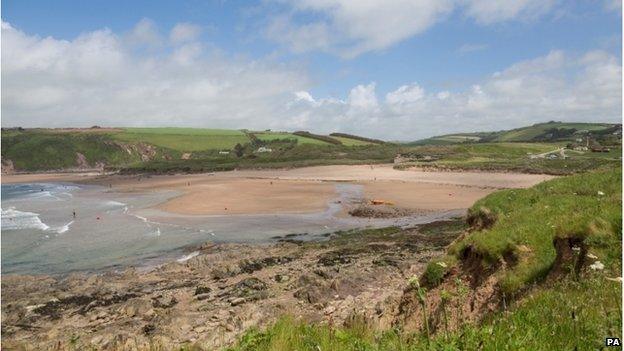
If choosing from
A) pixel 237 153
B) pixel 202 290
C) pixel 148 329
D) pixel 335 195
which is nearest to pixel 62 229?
pixel 202 290

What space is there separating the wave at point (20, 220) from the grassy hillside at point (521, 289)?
41595 millimetres

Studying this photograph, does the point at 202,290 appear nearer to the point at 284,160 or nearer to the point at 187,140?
the point at 284,160

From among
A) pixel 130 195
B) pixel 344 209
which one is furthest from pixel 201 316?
pixel 130 195

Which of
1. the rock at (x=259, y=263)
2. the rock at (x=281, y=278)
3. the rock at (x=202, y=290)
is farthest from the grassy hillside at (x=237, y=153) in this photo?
the rock at (x=202, y=290)

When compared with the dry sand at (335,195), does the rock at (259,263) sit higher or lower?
lower

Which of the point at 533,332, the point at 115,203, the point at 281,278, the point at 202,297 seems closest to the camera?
the point at 533,332

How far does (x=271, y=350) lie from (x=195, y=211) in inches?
1831

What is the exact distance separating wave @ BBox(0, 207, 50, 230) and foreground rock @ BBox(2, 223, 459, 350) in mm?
19752

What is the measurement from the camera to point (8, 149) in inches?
6324

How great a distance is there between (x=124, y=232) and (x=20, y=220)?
17.3 m

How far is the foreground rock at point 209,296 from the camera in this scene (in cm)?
1619

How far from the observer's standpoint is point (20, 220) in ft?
158

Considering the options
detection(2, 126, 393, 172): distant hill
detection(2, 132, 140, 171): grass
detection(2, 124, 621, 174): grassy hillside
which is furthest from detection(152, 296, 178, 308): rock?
detection(2, 132, 140, 171): grass

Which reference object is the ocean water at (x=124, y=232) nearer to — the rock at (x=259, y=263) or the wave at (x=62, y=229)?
the wave at (x=62, y=229)
